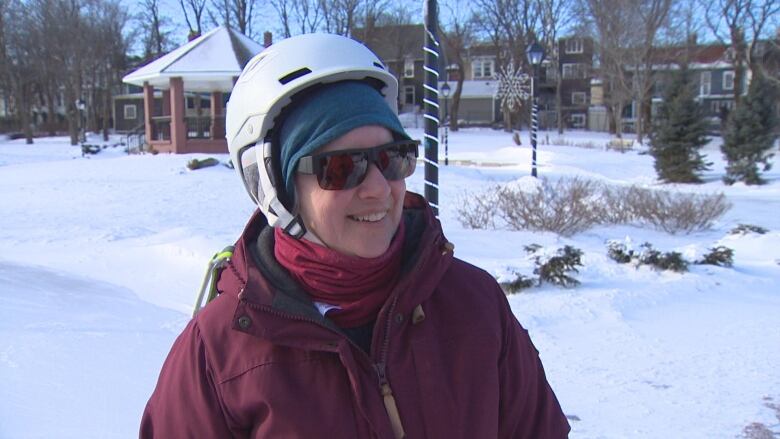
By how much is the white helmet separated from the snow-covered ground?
7.06ft

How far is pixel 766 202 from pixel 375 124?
722 inches

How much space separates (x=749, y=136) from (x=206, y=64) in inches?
768

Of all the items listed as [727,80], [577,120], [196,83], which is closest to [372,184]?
[196,83]

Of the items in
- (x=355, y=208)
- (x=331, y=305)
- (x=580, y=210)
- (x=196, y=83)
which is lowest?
(x=580, y=210)

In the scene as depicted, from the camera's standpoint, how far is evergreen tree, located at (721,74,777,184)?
2155 centimetres

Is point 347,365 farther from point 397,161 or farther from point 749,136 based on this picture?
point 749,136

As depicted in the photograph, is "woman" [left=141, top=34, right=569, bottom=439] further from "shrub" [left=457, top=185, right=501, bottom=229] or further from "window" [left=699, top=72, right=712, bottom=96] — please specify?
"window" [left=699, top=72, right=712, bottom=96]

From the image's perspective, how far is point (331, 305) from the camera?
165 cm

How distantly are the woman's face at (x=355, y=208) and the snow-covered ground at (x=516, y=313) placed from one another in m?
2.22

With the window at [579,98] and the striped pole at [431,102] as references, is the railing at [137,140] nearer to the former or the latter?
the striped pole at [431,102]

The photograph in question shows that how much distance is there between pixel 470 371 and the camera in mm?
1661

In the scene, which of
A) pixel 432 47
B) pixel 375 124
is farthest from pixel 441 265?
pixel 432 47

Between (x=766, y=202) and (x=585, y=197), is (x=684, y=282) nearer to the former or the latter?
(x=585, y=197)

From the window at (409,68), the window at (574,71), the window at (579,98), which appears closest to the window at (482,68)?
the window at (409,68)
